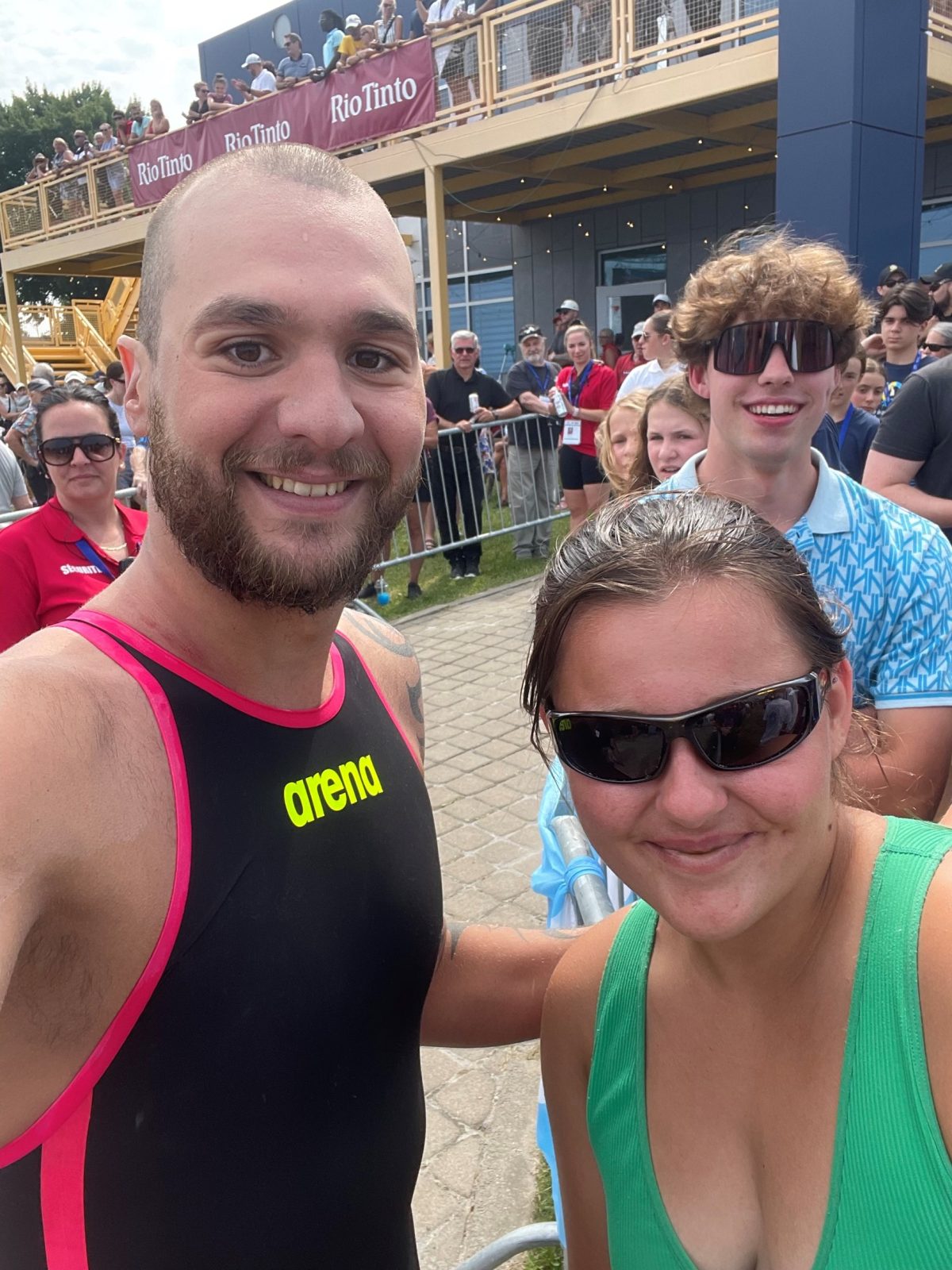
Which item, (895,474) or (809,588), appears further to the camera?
(895,474)

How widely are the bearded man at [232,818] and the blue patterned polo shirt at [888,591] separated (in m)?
1.16

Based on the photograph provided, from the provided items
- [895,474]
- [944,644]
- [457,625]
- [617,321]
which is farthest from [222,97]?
[944,644]

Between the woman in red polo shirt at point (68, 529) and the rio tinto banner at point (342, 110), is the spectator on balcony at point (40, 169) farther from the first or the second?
the woman in red polo shirt at point (68, 529)

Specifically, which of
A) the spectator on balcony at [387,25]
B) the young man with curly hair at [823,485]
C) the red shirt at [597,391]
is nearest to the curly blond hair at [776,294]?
the young man with curly hair at [823,485]

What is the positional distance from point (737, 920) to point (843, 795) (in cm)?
37

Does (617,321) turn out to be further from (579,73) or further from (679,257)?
(579,73)

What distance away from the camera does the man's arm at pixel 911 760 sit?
2025 millimetres

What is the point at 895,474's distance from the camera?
3.85 metres

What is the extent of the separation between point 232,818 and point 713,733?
69 cm

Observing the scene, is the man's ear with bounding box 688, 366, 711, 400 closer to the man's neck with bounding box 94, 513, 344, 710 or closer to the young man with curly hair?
the young man with curly hair

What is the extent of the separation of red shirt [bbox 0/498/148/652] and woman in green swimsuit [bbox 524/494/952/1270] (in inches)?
110

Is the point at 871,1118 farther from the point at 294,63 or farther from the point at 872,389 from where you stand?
the point at 294,63

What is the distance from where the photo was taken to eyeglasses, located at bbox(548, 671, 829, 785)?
3.96ft

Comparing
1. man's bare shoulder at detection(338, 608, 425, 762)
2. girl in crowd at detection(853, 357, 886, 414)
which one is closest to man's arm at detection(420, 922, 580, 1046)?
man's bare shoulder at detection(338, 608, 425, 762)
